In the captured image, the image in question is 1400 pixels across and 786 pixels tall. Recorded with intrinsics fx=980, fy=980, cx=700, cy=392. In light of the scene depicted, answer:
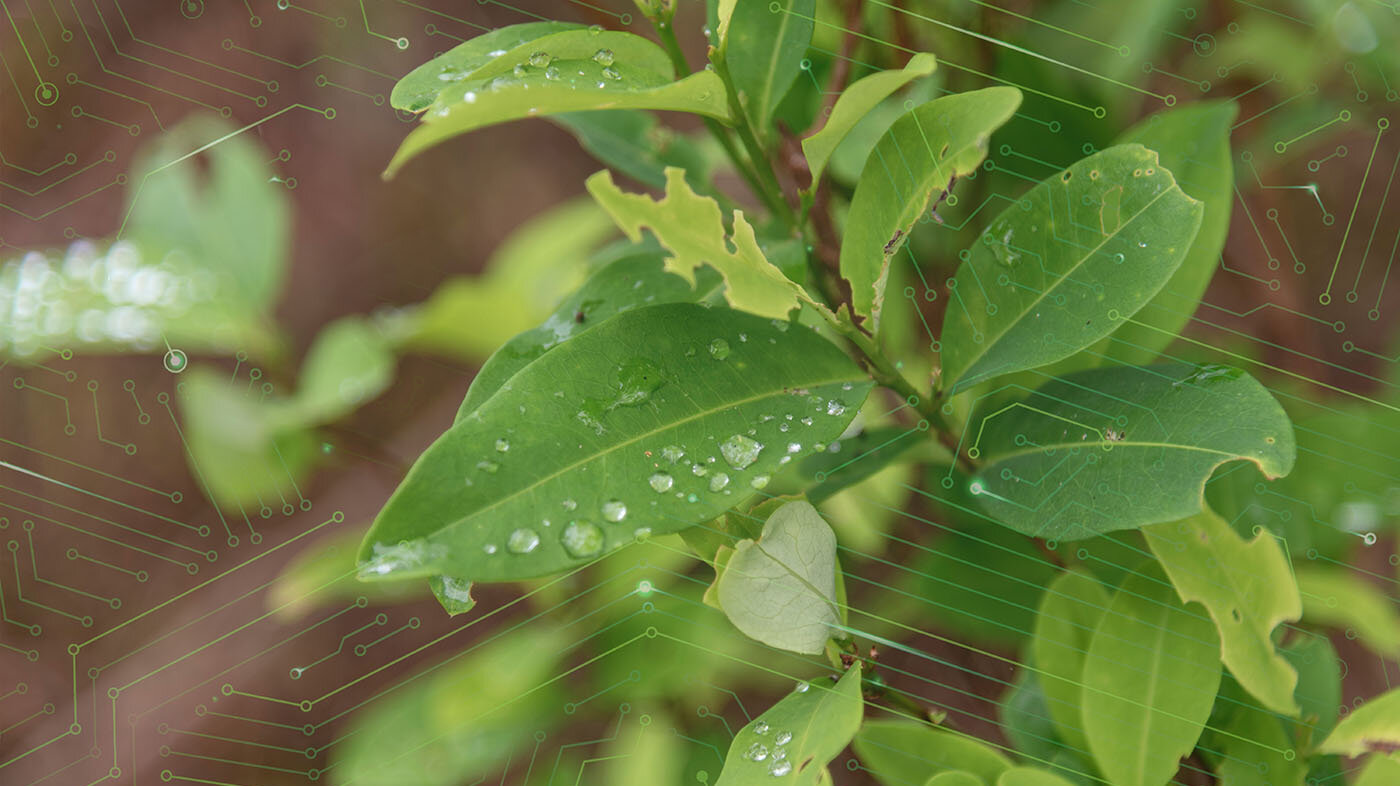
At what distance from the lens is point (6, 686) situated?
1635mm

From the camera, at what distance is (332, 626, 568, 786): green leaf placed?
29.2 inches

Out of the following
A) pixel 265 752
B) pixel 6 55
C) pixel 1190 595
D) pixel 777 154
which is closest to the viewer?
pixel 1190 595

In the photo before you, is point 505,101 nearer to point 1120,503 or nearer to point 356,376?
point 1120,503

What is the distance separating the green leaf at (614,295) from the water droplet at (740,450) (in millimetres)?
92

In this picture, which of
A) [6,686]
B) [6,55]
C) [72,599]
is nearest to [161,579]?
[72,599]

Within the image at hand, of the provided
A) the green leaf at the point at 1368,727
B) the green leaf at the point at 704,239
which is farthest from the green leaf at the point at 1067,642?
the green leaf at the point at 704,239

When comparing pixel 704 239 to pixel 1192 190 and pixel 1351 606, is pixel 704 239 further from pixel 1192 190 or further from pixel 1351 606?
pixel 1351 606

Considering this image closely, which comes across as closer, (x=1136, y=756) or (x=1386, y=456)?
(x=1136, y=756)

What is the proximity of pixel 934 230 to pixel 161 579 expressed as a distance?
157cm

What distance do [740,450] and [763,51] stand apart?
0.64ft

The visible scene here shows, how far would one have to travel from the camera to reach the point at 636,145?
615mm

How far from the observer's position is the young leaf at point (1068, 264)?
0.38 metres
